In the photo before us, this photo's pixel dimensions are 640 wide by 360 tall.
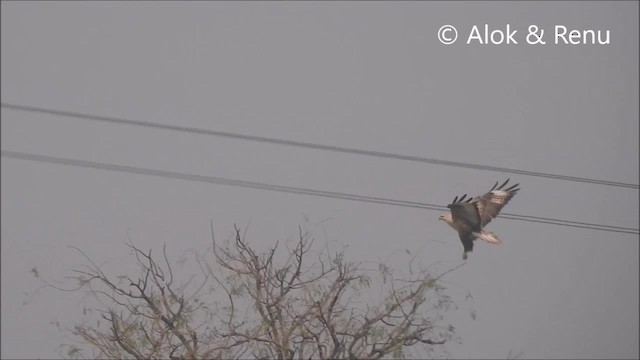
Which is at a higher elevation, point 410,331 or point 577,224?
point 577,224

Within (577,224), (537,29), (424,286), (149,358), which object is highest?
(537,29)

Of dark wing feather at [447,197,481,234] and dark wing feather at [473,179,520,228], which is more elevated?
dark wing feather at [473,179,520,228]

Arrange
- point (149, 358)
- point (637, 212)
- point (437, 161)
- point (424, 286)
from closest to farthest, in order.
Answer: point (149, 358), point (424, 286), point (437, 161), point (637, 212)

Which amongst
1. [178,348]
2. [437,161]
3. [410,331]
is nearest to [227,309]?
[178,348]

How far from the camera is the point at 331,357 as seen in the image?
638 centimetres

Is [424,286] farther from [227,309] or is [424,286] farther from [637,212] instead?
[637,212]

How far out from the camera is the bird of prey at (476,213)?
21.0 feet

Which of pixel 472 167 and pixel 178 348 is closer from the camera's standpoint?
pixel 178 348

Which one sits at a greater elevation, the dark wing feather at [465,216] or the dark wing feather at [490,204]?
the dark wing feather at [490,204]

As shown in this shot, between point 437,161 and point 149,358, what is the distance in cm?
224

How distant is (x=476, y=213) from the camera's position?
6.43 meters

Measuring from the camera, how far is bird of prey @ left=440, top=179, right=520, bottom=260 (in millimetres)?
6410

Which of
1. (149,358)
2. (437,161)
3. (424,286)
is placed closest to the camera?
(149,358)

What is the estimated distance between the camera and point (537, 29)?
795 cm
